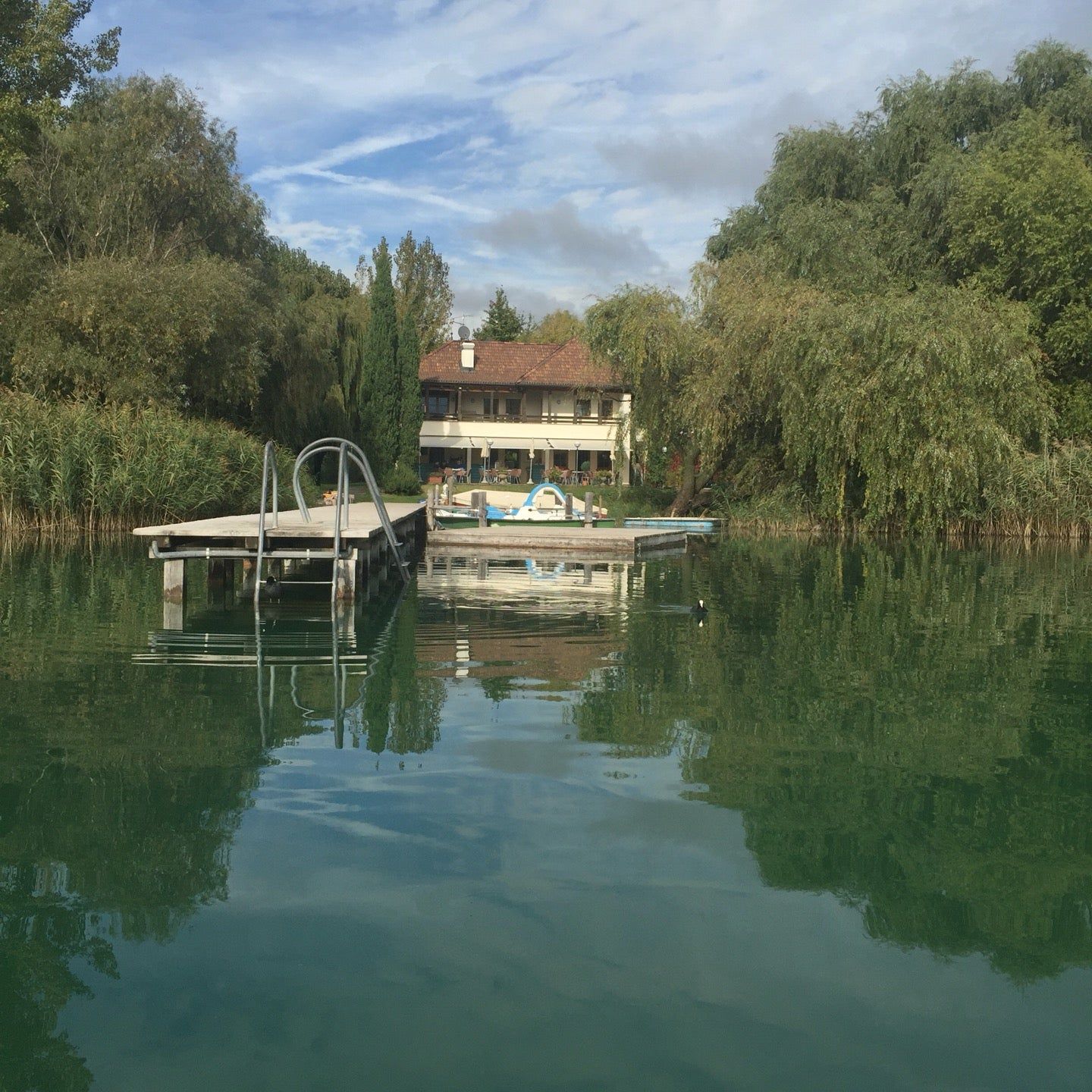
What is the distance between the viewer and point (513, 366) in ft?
193

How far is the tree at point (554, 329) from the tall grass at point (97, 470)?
57749 millimetres

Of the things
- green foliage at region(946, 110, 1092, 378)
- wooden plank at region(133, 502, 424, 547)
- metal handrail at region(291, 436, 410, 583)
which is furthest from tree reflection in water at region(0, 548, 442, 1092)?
green foliage at region(946, 110, 1092, 378)

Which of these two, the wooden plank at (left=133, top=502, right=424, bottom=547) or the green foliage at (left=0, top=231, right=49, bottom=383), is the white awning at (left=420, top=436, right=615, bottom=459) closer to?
the green foliage at (left=0, top=231, right=49, bottom=383)

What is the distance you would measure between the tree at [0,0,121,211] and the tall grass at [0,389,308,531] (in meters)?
7.91

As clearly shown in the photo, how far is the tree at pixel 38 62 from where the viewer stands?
1227 inches

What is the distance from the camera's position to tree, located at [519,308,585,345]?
279ft

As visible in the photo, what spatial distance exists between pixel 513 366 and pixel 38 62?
29.0 metres

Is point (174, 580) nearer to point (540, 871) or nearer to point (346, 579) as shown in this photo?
point (346, 579)

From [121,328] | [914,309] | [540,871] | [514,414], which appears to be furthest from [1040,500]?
[514,414]

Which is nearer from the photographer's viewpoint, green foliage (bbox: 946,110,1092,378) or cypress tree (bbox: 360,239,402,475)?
green foliage (bbox: 946,110,1092,378)

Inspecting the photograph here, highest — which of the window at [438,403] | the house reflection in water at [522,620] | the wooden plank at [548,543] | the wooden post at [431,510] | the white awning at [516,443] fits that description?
the window at [438,403]

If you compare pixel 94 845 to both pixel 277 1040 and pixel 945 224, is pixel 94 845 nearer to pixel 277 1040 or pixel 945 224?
pixel 277 1040

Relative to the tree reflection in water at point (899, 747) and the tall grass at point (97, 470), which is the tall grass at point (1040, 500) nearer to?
the tree reflection in water at point (899, 747)

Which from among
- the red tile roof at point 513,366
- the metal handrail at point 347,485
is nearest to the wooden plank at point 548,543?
the metal handrail at point 347,485
